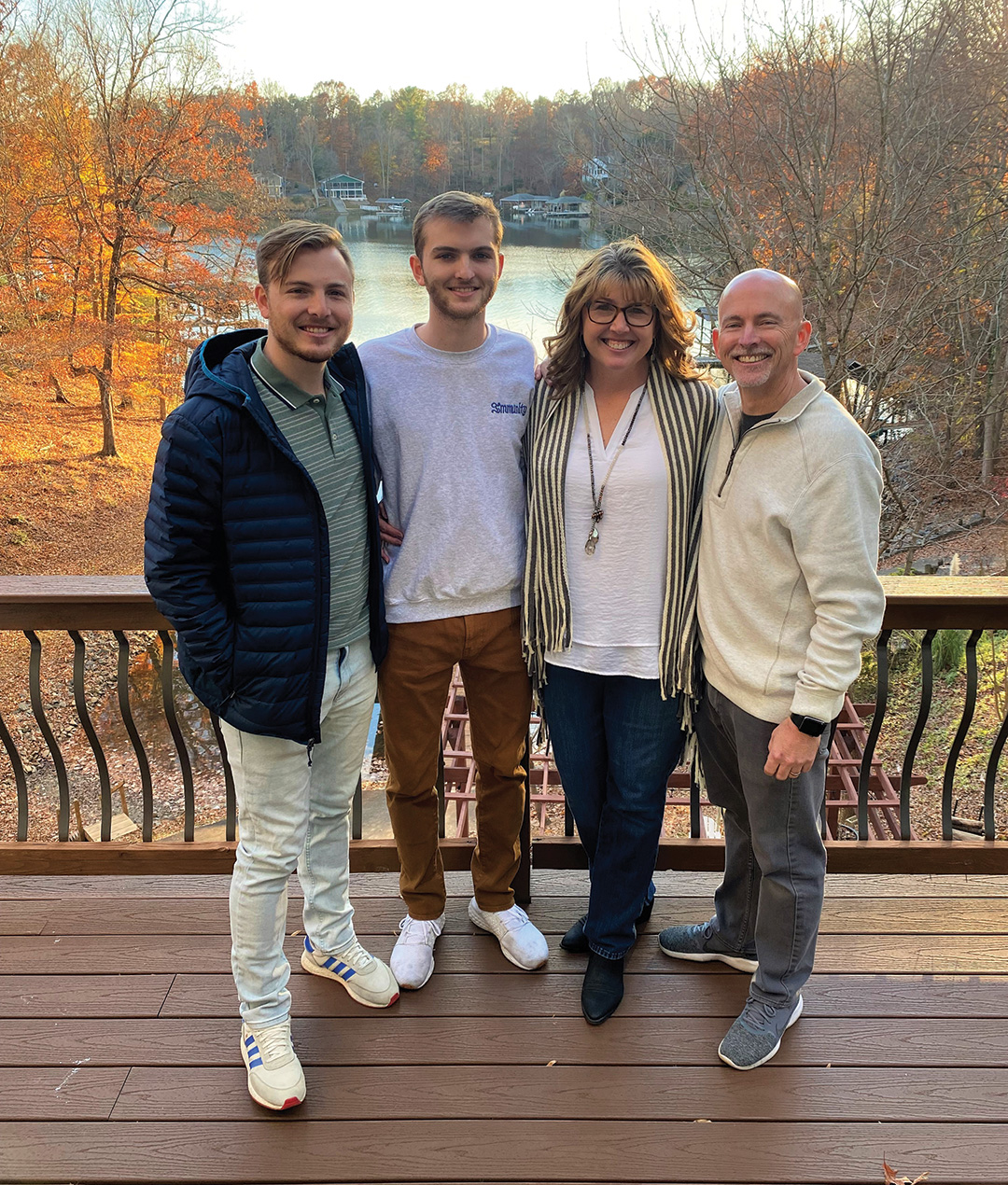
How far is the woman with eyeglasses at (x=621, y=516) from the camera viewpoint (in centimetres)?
173

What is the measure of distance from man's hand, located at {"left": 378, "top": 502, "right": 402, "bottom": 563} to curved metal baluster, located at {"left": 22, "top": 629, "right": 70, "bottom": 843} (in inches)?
41.3

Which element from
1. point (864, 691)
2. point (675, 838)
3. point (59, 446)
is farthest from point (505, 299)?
point (675, 838)

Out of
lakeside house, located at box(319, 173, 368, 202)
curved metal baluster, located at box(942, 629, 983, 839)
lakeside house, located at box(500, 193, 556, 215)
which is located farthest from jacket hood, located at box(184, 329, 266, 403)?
lakeside house, located at box(319, 173, 368, 202)

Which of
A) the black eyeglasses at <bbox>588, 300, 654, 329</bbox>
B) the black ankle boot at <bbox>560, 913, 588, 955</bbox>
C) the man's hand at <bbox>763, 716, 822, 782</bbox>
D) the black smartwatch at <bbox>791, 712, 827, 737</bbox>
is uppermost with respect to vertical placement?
the black eyeglasses at <bbox>588, 300, 654, 329</bbox>

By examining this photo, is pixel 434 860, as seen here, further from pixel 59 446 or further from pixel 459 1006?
pixel 59 446

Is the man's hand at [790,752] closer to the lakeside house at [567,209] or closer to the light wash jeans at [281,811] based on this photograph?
the light wash jeans at [281,811]

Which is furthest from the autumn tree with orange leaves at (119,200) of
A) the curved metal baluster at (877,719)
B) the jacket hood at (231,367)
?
the curved metal baluster at (877,719)

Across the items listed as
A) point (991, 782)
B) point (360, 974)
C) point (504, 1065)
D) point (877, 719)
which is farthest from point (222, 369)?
point (991, 782)

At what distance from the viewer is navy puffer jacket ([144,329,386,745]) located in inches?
61.0

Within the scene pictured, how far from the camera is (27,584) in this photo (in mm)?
2266

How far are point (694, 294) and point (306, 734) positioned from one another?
8.44 m

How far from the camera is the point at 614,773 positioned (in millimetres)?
1930

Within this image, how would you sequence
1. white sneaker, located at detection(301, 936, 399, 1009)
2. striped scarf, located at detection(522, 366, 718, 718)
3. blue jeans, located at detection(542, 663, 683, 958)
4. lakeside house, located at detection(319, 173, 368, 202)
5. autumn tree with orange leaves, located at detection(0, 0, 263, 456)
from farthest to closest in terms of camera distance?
1. lakeside house, located at detection(319, 173, 368, 202)
2. autumn tree with orange leaves, located at detection(0, 0, 263, 456)
3. white sneaker, located at detection(301, 936, 399, 1009)
4. blue jeans, located at detection(542, 663, 683, 958)
5. striped scarf, located at detection(522, 366, 718, 718)

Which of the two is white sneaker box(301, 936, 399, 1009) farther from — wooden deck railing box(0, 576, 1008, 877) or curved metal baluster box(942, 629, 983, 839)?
curved metal baluster box(942, 629, 983, 839)
